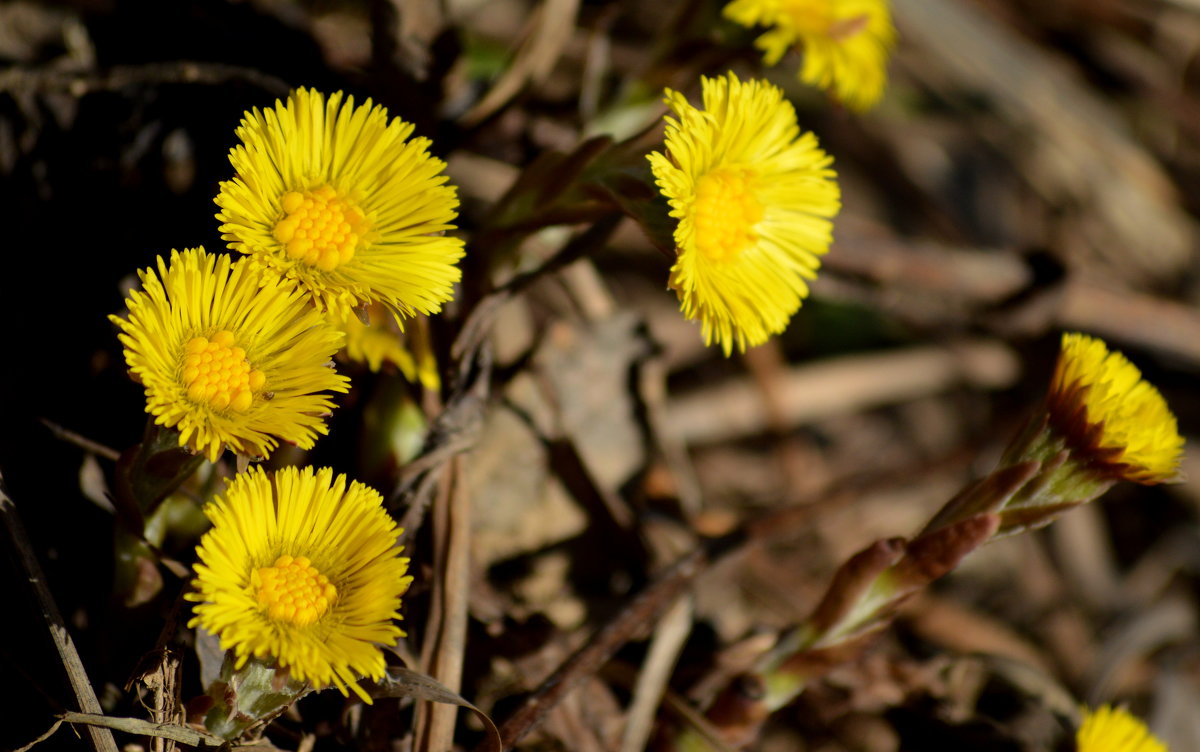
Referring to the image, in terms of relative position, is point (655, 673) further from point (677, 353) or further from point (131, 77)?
point (131, 77)

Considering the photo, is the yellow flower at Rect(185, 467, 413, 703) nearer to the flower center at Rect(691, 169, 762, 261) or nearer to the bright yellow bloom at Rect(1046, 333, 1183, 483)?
the flower center at Rect(691, 169, 762, 261)

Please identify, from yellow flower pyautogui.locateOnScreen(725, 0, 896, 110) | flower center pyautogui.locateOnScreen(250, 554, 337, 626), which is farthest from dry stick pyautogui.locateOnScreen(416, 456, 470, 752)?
yellow flower pyautogui.locateOnScreen(725, 0, 896, 110)

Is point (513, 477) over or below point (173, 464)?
below

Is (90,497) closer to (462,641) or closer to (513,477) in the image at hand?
(462,641)

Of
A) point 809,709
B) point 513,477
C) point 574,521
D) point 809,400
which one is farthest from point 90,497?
point 809,400

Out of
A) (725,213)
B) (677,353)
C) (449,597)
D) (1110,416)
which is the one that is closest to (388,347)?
(449,597)

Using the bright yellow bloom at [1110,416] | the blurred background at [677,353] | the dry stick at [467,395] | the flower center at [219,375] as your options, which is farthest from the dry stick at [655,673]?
the flower center at [219,375]

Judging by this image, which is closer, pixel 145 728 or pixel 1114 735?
pixel 145 728
